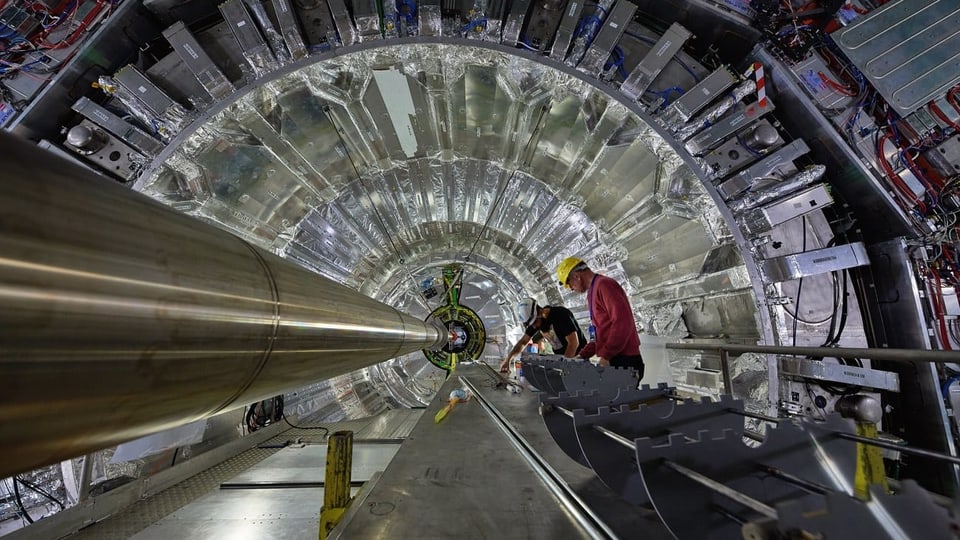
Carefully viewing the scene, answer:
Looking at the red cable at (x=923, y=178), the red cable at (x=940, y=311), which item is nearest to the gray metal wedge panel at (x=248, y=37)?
the red cable at (x=923, y=178)

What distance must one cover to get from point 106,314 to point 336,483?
130cm

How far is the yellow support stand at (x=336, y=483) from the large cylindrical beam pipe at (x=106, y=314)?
0.99 m

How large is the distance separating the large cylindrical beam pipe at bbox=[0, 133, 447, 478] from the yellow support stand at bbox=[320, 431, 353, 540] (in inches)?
39.0

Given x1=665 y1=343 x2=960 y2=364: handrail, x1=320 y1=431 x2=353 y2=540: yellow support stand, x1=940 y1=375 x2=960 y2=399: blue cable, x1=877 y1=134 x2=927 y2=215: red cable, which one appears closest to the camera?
x1=665 y1=343 x2=960 y2=364: handrail

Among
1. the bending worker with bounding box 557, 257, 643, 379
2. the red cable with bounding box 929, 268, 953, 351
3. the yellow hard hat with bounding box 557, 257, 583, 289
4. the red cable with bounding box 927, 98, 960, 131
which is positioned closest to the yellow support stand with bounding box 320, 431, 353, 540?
the bending worker with bounding box 557, 257, 643, 379

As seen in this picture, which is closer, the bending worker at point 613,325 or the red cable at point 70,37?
the red cable at point 70,37

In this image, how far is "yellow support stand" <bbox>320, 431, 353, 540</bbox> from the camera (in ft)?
4.53

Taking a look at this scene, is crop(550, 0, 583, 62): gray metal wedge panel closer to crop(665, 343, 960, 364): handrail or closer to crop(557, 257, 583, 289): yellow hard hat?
crop(557, 257, 583, 289): yellow hard hat

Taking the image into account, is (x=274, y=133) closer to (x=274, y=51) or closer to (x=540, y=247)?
(x=274, y=51)

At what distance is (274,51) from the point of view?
2701mm

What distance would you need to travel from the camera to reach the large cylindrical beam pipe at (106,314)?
305 millimetres

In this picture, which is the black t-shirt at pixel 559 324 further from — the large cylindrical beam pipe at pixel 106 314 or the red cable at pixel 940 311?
the large cylindrical beam pipe at pixel 106 314

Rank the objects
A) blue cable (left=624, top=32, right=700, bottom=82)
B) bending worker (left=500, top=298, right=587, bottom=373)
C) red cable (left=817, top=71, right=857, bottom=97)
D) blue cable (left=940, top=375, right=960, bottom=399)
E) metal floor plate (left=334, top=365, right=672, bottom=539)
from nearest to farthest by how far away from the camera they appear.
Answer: metal floor plate (left=334, top=365, right=672, bottom=539)
blue cable (left=940, top=375, right=960, bottom=399)
red cable (left=817, top=71, right=857, bottom=97)
blue cable (left=624, top=32, right=700, bottom=82)
bending worker (left=500, top=298, right=587, bottom=373)

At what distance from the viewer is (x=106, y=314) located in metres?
0.36
